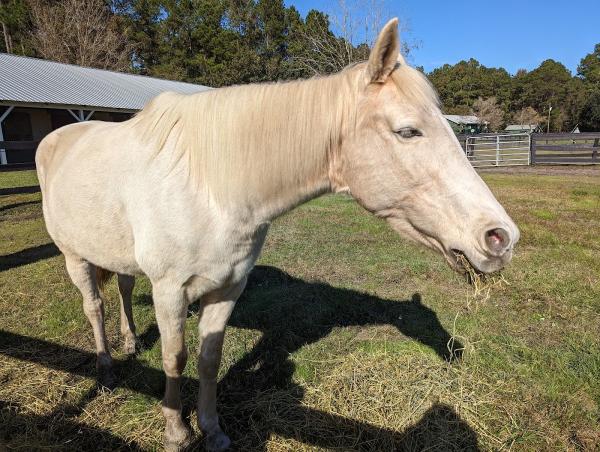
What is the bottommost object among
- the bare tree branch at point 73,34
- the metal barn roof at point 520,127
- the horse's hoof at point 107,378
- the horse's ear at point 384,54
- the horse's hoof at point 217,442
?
the horse's hoof at point 217,442

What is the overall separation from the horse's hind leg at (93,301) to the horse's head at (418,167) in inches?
104

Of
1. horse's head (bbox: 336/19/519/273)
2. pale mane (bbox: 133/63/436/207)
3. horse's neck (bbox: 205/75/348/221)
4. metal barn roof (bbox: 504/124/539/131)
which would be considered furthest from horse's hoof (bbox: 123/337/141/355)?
metal barn roof (bbox: 504/124/539/131)

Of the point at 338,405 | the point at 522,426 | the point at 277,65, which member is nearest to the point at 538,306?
the point at 522,426

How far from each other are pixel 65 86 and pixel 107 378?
2322 cm

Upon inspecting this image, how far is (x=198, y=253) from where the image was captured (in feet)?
6.98

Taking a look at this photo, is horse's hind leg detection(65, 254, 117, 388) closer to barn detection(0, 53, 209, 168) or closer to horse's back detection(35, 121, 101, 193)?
horse's back detection(35, 121, 101, 193)

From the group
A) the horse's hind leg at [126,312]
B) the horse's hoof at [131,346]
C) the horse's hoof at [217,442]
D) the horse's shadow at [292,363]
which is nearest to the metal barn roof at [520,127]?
the horse's shadow at [292,363]

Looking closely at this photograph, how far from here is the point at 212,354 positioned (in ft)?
8.78

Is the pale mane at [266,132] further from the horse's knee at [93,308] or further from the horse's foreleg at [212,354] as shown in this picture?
the horse's knee at [93,308]

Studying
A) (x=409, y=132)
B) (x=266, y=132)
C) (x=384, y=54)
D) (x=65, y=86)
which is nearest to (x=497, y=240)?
(x=409, y=132)

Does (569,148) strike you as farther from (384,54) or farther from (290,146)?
(290,146)

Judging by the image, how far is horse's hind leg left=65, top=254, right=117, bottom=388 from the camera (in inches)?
129

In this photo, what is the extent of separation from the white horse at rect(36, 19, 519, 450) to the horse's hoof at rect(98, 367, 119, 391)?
862 millimetres

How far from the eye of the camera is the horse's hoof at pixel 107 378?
10.3 ft
